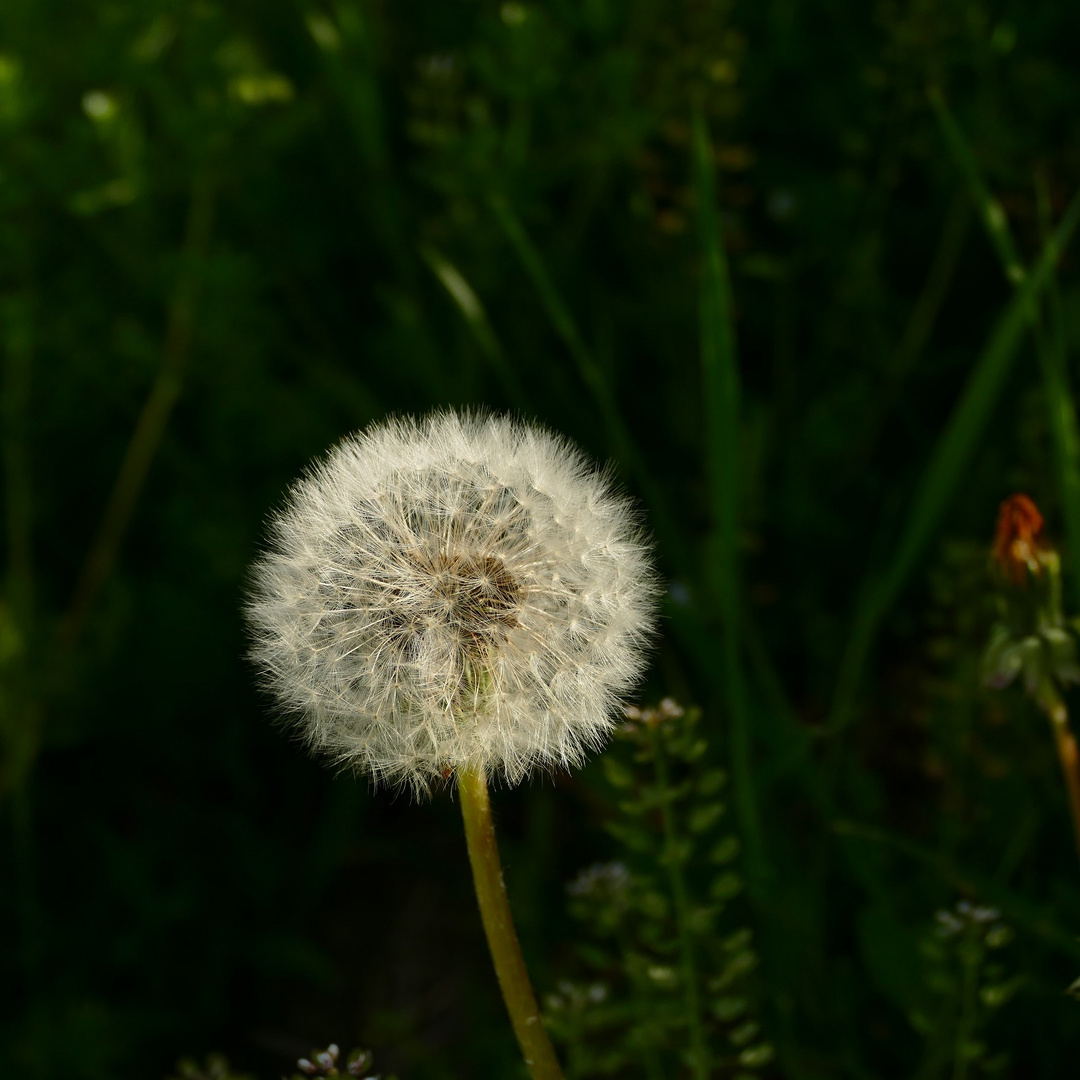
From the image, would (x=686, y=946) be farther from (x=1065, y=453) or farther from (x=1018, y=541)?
(x=1065, y=453)

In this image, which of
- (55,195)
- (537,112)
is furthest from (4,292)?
(537,112)

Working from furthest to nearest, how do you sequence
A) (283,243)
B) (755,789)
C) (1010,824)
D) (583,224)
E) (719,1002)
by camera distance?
(283,243) → (583,224) → (1010,824) → (755,789) → (719,1002)

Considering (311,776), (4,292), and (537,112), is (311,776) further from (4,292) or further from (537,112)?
(537,112)

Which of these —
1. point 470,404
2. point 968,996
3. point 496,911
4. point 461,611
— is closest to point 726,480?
point 461,611

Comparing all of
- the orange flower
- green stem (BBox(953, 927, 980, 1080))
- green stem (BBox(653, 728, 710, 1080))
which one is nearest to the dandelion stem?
green stem (BBox(653, 728, 710, 1080))

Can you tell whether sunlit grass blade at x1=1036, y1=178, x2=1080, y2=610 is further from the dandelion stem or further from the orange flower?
the dandelion stem

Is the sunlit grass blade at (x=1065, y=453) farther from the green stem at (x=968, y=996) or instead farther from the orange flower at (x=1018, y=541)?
the green stem at (x=968, y=996)

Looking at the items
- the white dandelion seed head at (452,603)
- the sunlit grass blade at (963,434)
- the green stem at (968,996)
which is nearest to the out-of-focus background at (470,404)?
the sunlit grass blade at (963,434)
